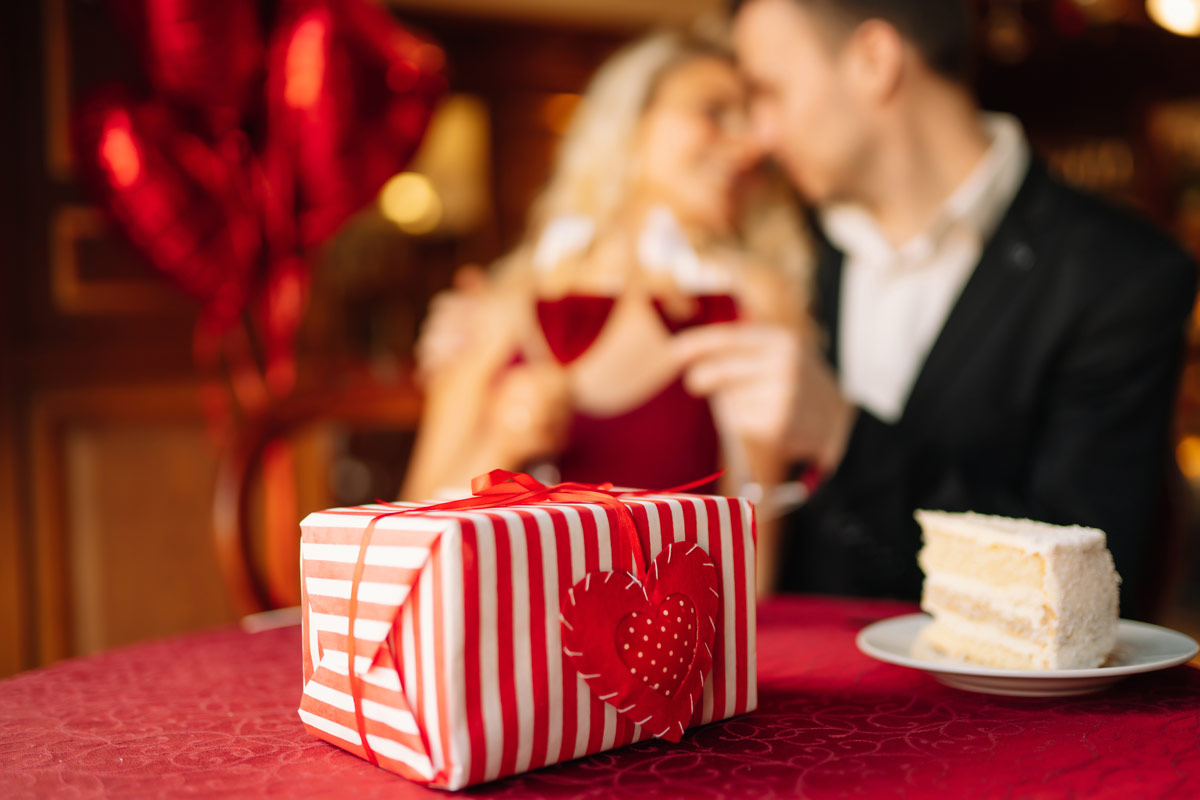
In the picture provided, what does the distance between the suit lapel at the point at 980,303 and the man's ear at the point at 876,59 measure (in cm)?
28

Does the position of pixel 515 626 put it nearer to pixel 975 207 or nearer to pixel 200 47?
pixel 975 207

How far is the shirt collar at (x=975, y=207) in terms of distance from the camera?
5.19 feet

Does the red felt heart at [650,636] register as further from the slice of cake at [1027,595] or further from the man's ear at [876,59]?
the man's ear at [876,59]

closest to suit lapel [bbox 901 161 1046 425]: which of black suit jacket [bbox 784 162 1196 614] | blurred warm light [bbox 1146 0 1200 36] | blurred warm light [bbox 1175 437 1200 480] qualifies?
black suit jacket [bbox 784 162 1196 614]

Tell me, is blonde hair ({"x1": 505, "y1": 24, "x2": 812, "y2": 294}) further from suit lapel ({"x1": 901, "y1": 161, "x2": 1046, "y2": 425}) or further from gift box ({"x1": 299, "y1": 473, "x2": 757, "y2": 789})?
gift box ({"x1": 299, "y1": 473, "x2": 757, "y2": 789})

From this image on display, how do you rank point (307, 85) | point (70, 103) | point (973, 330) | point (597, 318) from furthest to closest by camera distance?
point (70, 103) → point (307, 85) → point (973, 330) → point (597, 318)

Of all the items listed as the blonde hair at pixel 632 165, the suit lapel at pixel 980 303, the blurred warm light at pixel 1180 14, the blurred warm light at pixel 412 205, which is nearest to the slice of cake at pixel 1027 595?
the suit lapel at pixel 980 303

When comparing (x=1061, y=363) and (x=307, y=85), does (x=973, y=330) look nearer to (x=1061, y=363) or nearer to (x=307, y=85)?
(x=1061, y=363)

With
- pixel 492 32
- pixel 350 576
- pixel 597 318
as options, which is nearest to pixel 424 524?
pixel 350 576

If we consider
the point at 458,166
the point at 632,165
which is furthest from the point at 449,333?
the point at 458,166

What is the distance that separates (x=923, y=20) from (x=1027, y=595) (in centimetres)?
118

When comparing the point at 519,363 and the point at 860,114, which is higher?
the point at 860,114

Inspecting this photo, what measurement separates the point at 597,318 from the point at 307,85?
1294 mm

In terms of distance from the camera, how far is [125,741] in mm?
655
